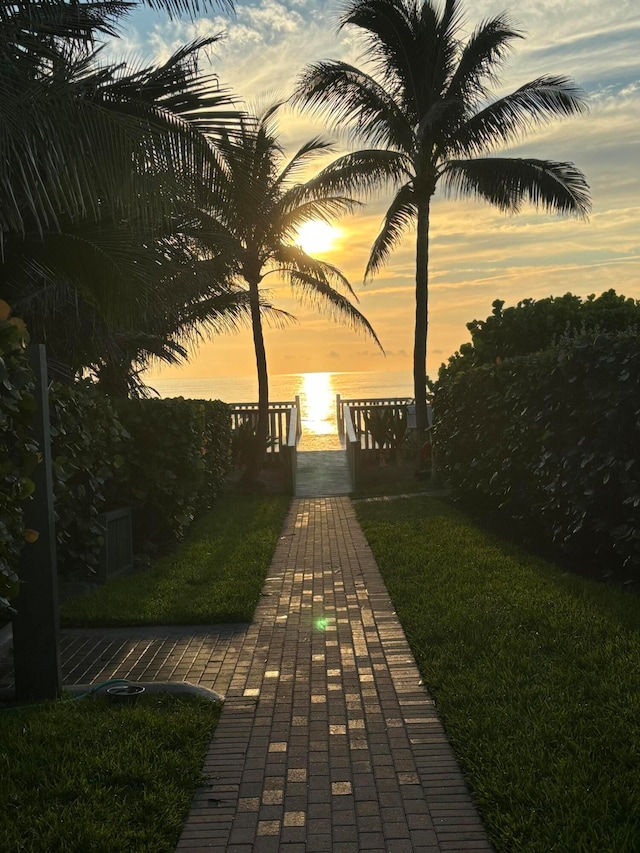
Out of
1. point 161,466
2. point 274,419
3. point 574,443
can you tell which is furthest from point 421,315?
point 574,443

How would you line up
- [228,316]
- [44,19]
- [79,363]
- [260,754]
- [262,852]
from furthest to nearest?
[228,316] < [79,363] < [44,19] < [260,754] < [262,852]

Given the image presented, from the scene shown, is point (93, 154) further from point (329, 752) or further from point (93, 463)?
point (329, 752)

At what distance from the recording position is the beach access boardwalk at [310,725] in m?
3.32

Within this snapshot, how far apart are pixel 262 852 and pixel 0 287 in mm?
7927

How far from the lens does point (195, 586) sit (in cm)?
797

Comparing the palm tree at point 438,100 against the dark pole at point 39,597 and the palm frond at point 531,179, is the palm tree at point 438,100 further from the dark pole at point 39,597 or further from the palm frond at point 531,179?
the dark pole at point 39,597

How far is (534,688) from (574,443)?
12.2ft

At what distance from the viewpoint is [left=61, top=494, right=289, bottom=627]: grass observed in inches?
264

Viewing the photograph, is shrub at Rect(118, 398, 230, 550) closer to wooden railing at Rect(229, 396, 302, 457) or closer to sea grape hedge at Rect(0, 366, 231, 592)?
sea grape hedge at Rect(0, 366, 231, 592)

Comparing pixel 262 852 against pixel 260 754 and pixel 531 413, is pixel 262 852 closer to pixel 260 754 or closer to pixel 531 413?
pixel 260 754

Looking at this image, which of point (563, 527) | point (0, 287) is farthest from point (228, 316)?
point (563, 527)

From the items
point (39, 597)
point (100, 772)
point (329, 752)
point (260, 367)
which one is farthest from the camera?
point (260, 367)

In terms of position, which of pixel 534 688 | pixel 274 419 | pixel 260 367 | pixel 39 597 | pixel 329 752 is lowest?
pixel 329 752

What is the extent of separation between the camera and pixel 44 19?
7250 millimetres
